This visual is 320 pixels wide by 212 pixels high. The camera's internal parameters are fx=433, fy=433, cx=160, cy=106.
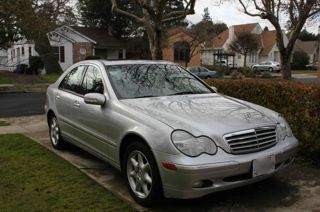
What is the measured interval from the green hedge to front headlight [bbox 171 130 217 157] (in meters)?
2.46

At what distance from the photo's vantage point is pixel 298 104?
648cm

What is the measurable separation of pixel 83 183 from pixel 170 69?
6.81 feet

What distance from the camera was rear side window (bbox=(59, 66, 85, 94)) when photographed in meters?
6.68

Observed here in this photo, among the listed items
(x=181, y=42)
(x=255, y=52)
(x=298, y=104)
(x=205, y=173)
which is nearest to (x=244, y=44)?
(x=255, y=52)

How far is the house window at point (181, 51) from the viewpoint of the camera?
155ft

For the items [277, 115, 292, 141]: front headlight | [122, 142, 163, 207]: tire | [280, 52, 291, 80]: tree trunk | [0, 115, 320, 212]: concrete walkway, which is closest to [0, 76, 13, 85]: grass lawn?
[280, 52, 291, 80]: tree trunk

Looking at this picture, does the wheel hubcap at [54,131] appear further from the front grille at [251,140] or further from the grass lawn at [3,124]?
the front grille at [251,140]

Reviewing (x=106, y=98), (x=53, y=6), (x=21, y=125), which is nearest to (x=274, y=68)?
(x=53, y=6)

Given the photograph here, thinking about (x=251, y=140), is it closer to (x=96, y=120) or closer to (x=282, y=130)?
(x=282, y=130)

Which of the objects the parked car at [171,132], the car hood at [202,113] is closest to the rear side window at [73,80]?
the parked car at [171,132]

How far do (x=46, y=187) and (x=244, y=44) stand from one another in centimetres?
5599

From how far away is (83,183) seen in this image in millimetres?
5547

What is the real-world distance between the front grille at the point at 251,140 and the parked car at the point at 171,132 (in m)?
0.01

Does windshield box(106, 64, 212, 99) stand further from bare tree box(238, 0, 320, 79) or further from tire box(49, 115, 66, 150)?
bare tree box(238, 0, 320, 79)
